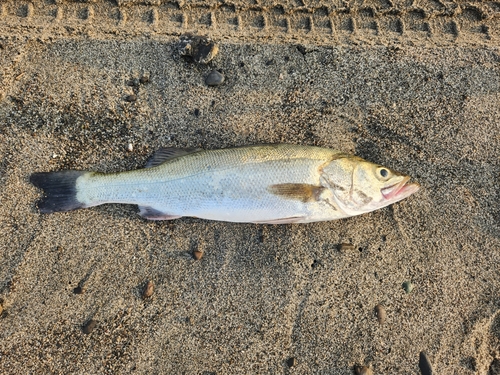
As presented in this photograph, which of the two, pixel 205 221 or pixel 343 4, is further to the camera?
pixel 343 4

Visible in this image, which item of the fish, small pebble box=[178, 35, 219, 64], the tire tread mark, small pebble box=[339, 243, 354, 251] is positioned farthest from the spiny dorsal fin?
the tire tread mark

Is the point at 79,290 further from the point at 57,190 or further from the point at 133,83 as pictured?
Result: the point at 133,83

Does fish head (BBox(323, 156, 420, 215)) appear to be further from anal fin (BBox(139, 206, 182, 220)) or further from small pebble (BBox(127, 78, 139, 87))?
small pebble (BBox(127, 78, 139, 87))

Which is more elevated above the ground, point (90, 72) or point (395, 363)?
point (90, 72)

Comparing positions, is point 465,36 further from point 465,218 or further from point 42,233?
point 42,233

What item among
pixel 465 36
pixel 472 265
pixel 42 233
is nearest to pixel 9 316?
pixel 42 233

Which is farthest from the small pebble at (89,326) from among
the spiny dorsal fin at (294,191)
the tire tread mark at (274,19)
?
the tire tread mark at (274,19)
